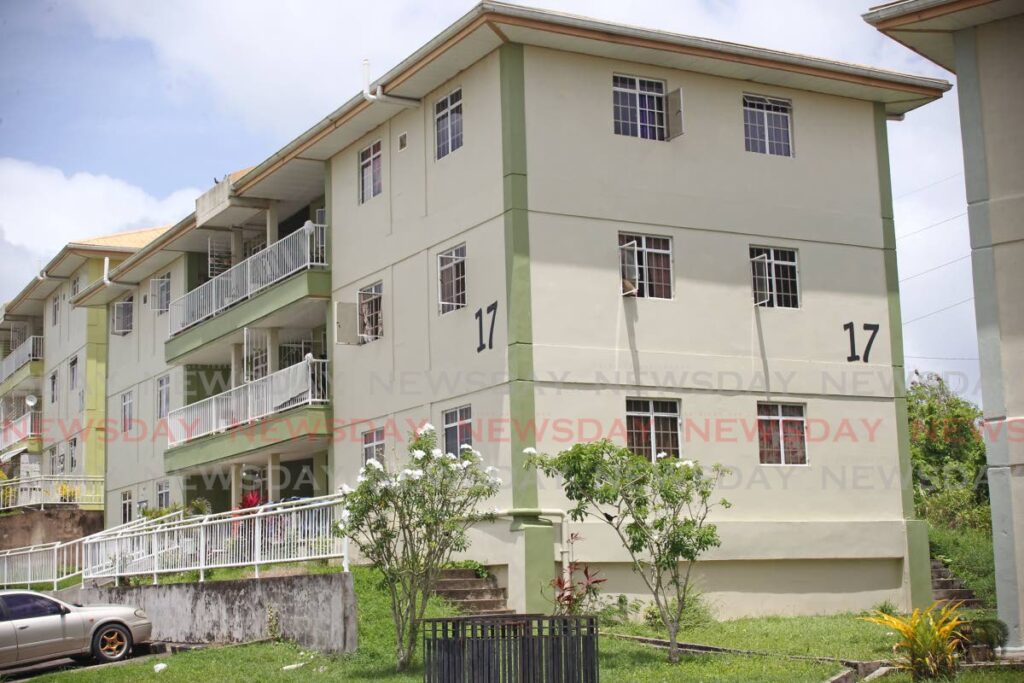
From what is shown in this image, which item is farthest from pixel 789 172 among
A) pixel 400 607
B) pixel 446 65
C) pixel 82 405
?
pixel 82 405

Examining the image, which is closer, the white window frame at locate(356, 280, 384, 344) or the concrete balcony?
the white window frame at locate(356, 280, 384, 344)

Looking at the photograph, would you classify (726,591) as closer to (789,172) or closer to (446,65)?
(789,172)

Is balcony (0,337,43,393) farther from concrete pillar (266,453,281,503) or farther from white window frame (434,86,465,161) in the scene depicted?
white window frame (434,86,465,161)

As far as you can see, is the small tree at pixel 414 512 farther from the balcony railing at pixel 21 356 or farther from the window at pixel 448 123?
the balcony railing at pixel 21 356

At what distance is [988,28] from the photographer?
17172 millimetres

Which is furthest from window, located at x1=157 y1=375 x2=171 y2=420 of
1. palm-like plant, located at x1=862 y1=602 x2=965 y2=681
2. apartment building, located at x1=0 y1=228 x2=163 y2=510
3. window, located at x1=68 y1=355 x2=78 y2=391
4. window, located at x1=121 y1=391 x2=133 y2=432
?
palm-like plant, located at x1=862 y1=602 x2=965 y2=681

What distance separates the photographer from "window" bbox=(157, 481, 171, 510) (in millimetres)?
36562

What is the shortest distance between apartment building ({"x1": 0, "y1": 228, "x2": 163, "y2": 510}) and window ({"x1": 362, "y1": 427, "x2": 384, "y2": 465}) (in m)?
17.9

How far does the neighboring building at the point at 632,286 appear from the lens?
21.5m

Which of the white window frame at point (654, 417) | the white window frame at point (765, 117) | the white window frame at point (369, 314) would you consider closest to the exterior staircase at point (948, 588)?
the white window frame at point (654, 417)

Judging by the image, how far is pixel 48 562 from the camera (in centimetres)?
3080

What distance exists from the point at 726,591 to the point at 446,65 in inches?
401

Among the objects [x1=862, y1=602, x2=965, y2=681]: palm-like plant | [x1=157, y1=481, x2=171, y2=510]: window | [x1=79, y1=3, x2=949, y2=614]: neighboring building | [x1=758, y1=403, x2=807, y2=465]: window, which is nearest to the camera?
[x1=862, y1=602, x2=965, y2=681]: palm-like plant

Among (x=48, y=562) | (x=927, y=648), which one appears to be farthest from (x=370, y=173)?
(x=927, y=648)
